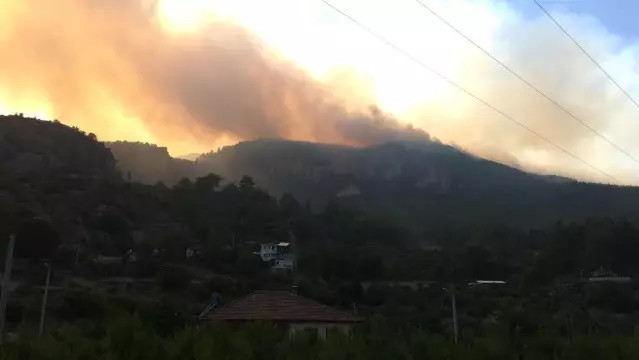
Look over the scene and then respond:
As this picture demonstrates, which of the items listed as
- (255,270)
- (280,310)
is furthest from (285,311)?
(255,270)

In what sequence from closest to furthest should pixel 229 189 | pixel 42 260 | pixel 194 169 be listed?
pixel 42 260
pixel 229 189
pixel 194 169

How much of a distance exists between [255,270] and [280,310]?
28637 mm

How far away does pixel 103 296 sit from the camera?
38.4m

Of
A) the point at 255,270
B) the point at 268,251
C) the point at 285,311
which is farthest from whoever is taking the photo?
the point at 268,251

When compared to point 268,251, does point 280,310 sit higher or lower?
lower

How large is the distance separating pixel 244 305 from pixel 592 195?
334ft

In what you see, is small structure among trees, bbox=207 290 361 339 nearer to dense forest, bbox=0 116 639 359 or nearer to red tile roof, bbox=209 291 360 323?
red tile roof, bbox=209 291 360 323

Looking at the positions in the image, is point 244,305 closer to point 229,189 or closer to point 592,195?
point 229,189

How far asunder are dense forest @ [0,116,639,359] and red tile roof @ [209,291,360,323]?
2.32 m

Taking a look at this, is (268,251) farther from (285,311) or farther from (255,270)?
(285,311)

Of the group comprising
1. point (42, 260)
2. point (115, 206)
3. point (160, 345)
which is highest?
point (115, 206)

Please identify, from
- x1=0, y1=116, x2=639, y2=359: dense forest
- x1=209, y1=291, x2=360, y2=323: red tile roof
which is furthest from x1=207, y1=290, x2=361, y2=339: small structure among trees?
x1=0, y1=116, x2=639, y2=359: dense forest

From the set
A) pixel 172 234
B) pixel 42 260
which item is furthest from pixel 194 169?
pixel 42 260

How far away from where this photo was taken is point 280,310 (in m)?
29.6
